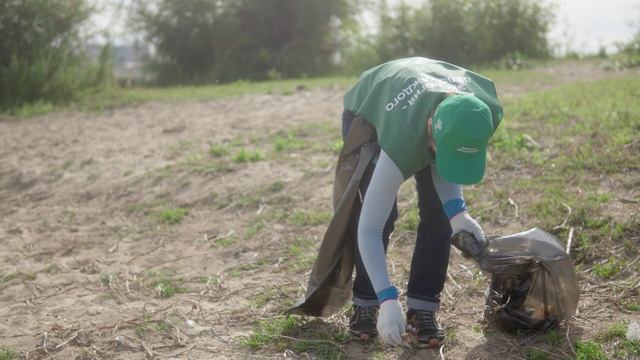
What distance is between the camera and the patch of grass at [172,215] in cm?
559

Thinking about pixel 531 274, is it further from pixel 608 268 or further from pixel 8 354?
pixel 8 354

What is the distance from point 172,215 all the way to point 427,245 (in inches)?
114

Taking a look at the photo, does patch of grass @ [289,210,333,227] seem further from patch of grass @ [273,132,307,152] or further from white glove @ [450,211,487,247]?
white glove @ [450,211,487,247]

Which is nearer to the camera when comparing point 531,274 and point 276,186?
point 531,274

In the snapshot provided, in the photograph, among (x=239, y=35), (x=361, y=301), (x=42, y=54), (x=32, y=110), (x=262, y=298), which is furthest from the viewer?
(x=239, y=35)

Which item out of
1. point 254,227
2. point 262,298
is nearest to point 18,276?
point 254,227

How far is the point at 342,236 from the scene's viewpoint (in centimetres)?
329

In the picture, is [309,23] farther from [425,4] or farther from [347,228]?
[347,228]

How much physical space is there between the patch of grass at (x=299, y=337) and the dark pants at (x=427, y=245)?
34cm

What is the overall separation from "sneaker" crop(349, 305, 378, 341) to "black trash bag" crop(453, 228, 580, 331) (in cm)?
50

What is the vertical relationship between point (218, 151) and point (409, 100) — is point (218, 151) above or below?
below

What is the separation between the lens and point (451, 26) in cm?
1703

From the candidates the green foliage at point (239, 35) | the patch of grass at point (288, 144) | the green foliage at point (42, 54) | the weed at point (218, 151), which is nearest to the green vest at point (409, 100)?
the patch of grass at point (288, 144)

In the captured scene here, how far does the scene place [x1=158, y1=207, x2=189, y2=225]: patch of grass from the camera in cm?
559
